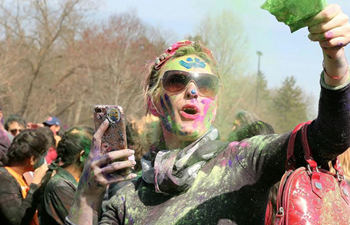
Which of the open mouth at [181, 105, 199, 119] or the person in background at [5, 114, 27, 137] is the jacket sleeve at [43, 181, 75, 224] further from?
the person in background at [5, 114, 27, 137]

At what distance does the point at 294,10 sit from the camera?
4.60 ft

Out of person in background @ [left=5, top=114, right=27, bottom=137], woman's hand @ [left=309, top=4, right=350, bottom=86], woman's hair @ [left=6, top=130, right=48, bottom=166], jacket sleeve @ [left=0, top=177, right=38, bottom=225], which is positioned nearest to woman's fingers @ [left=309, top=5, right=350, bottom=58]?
woman's hand @ [left=309, top=4, right=350, bottom=86]

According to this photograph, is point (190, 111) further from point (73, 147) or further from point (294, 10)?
point (73, 147)

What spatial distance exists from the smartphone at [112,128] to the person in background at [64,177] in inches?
72.5

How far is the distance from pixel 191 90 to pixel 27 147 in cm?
259

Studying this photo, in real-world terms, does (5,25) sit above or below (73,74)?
above

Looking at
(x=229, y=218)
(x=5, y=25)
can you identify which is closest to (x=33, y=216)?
(x=229, y=218)

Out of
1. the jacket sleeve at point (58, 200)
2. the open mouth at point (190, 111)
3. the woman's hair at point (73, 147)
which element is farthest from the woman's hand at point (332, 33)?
the woman's hair at point (73, 147)

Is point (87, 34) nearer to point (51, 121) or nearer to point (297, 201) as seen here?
point (51, 121)

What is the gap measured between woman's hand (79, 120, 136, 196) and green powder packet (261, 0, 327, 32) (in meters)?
0.84

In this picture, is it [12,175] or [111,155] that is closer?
[111,155]

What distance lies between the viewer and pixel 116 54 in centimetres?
1641

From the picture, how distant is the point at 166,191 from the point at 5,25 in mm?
11904

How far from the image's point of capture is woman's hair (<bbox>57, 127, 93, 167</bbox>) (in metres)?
3.98
